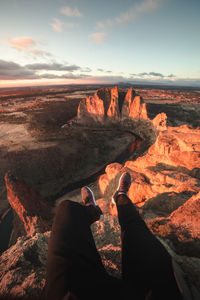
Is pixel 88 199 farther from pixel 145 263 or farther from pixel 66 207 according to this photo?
pixel 145 263

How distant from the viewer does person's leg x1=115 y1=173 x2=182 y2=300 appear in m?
1.47

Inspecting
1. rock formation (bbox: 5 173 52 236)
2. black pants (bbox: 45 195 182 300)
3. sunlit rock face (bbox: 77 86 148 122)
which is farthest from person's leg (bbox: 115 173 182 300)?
sunlit rock face (bbox: 77 86 148 122)

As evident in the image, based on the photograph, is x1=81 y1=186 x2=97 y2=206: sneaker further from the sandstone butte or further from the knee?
the knee

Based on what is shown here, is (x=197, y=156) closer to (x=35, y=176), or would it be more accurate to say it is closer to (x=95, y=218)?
(x=95, y=218)

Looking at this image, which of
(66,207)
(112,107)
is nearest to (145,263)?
(66,207)

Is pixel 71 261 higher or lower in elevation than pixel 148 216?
higher

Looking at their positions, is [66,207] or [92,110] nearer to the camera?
[66,207]

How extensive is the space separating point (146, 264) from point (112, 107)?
145 ft

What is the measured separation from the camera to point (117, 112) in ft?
142

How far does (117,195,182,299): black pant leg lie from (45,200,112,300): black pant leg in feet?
1.14

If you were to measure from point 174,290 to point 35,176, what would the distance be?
79.3 feet

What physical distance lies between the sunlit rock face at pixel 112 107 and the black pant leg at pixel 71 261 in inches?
1560

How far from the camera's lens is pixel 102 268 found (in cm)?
183

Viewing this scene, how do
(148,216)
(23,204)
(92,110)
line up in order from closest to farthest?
1. (148,216)
2. (23,204)
3. (92,110)
